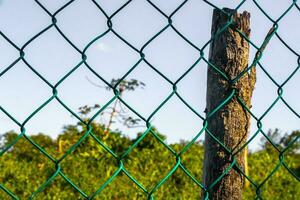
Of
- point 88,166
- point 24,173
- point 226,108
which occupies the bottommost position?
point 226,108

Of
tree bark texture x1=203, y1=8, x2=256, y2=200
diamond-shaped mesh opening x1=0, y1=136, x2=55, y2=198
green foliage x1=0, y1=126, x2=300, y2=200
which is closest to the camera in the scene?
tree bark texture x1=203, y1=8, x2=256, y2=200

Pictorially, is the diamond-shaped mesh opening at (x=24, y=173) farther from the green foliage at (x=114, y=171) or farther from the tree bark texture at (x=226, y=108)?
the tree bark texture at (x=226, y=108)

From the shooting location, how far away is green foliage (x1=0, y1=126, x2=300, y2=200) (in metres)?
5.15

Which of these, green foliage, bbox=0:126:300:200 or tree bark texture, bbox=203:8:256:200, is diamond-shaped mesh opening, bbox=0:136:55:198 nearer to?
green foliage, bbox=0:126:300:200

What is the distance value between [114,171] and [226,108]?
14.6ft

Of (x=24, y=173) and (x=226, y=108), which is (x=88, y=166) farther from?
(x=226, y=108)

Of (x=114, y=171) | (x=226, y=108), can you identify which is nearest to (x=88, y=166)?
(x=114, y=171)

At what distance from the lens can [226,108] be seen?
1.83 m

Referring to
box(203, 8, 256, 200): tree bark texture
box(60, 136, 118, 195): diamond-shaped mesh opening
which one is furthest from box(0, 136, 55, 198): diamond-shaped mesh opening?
box(203, 8, 256, 200): tree bark texture

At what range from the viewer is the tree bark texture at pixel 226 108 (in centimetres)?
181

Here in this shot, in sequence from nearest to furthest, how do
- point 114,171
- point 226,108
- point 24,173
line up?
point 226,108 < point 24,173 < point 114,171

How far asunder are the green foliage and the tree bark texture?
100 inches

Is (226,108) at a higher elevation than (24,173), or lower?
lower

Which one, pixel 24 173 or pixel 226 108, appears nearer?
pixel 226 108
